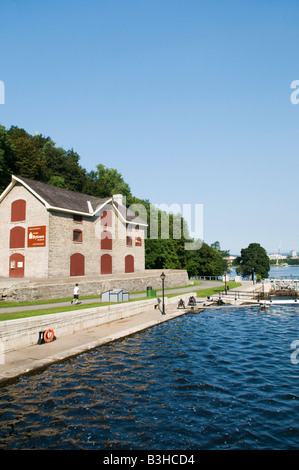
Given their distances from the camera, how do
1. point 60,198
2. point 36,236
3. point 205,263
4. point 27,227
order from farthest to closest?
1. point 205,263
2. point 60,198
3. point 27,227
4. point 36,236

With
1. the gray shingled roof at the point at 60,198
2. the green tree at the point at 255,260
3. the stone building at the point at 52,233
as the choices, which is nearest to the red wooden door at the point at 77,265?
the stone building at the point at 52,233

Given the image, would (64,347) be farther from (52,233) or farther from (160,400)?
(52,233)

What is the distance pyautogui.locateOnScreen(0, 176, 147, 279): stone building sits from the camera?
3119cm

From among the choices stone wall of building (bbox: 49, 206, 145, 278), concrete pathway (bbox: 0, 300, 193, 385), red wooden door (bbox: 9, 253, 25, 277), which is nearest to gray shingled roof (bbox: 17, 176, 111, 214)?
stone wall of building (bbox: 49, 206, 145, 278)

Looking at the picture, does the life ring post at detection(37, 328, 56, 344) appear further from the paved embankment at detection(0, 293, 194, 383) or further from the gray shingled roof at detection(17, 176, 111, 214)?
the gray shingled roof at detection(17, 176, 111, 214)

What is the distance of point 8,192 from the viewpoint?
34781 mm

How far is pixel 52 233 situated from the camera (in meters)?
31.2

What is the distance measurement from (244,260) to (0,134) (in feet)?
257

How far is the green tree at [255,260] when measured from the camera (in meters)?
92.9

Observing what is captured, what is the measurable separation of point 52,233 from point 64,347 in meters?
17.8

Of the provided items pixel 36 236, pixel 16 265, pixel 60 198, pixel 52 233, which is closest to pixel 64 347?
pixel 52 233

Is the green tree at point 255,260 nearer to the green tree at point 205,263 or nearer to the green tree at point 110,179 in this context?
the green tree at point 205,263

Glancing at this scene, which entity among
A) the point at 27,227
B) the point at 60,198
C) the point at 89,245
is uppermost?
the point at 60,198

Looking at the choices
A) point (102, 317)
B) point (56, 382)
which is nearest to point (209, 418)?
point (56, 382)
